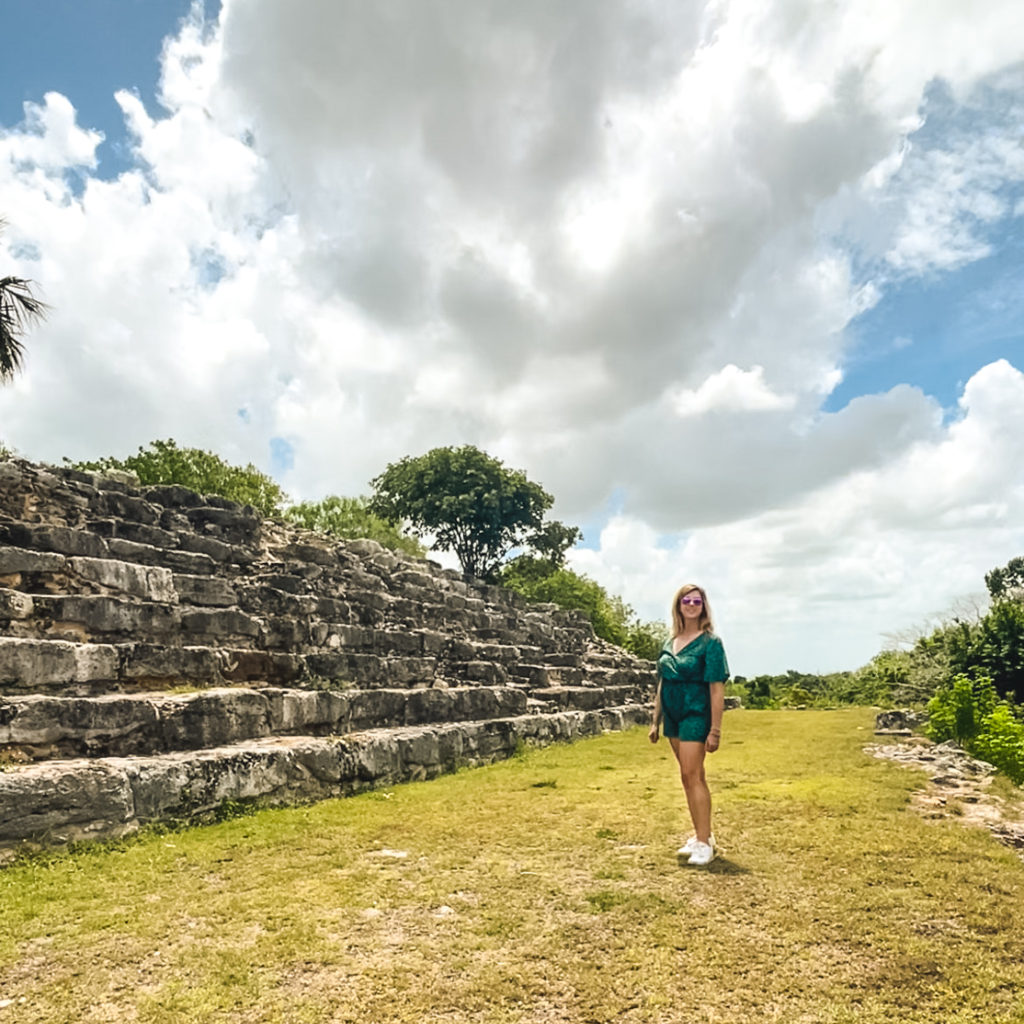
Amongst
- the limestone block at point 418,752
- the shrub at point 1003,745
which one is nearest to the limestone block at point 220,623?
the limestone block at point 418,752

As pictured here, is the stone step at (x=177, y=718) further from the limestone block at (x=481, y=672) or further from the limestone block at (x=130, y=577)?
the limestone block at (x=481, y=672)

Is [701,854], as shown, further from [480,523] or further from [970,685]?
[480,523]

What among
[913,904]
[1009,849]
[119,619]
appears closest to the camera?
[913,904]

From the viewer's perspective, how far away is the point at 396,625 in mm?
13367

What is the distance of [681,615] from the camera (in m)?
5.39

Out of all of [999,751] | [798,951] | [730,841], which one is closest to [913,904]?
[798,951]

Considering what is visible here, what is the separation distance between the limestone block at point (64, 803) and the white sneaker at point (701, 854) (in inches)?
159

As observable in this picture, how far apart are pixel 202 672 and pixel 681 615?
18.1 ft

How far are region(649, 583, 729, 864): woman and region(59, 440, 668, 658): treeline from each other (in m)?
30.3

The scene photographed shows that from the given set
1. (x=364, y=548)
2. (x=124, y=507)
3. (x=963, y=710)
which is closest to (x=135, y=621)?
(x=124, y=507)

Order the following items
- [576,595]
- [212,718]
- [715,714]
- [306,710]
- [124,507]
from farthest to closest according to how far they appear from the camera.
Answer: [576,595], [124,507], [306,710], [212,718], [715,714]

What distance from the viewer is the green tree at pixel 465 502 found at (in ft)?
135

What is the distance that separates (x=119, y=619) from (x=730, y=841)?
6.42 meters

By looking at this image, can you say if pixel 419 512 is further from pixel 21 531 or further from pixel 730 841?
pixel 730 841
